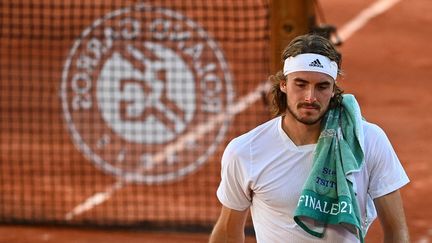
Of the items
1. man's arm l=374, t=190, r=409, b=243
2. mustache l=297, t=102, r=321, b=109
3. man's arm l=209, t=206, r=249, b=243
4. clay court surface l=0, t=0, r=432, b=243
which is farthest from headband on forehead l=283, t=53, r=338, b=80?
clay court surface l=0, t=0, r=432, b=243

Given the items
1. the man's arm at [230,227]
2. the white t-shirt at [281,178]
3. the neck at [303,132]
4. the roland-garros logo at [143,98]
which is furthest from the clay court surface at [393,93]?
the neck at [303,132]

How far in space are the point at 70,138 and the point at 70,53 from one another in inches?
49.7

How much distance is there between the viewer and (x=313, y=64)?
467 centimetres

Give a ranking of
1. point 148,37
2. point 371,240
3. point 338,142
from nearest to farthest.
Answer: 1. point 338,142
2. point 371,240
3. point 148,37

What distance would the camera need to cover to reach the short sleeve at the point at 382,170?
4.59 m

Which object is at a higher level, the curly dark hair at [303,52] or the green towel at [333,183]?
the curly dark hair at [303,52]

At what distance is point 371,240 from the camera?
10430 mm

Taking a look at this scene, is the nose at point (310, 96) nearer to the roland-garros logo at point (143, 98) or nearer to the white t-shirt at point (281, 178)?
the white t-shirt at point (281, 178)

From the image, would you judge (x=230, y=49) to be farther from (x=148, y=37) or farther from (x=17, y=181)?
(x=17, y=181)

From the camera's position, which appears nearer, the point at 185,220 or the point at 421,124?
A: the point at 185,220

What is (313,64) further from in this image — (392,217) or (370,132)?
(392,217)

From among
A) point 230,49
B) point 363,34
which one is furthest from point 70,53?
point 363,34

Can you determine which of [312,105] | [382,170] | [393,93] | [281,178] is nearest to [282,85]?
[312,105]

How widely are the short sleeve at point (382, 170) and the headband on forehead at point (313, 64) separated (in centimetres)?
32
